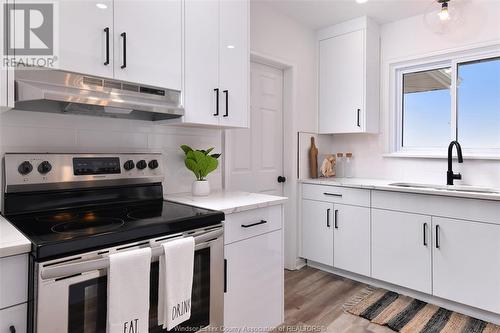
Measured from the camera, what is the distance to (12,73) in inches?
48.7

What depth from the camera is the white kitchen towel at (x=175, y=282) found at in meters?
1.32

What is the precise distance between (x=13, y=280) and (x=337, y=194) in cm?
245

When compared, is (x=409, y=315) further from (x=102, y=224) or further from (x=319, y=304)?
(x=102, y=224)

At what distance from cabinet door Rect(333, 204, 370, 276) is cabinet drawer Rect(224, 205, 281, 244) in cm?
108

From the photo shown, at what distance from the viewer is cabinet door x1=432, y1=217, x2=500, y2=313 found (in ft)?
7.02

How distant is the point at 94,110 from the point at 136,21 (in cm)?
50

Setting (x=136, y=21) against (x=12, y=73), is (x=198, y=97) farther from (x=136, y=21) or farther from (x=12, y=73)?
(x=12, y=73)

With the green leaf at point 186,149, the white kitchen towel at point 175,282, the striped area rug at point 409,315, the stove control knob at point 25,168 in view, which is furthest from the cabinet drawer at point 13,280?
the striped area rug at point 409,315

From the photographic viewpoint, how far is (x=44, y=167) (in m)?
1.52

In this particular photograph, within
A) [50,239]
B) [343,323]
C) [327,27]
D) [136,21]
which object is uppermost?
[327,27]

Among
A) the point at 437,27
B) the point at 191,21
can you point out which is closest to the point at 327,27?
the point at 437,27

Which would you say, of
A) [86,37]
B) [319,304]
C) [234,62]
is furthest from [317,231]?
[86,37]

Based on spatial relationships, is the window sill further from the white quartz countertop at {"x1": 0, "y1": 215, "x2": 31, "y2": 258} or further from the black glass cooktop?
the white quartz countertop at {"x1": 0, "y1": 215, "x2": 31, "y2": 258}

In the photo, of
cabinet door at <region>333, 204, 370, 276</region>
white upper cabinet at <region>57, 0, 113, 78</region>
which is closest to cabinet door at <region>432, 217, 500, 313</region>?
cabinet door at <region>333, 204, 370, 276</region>
